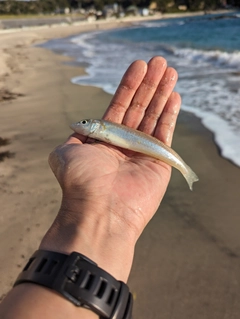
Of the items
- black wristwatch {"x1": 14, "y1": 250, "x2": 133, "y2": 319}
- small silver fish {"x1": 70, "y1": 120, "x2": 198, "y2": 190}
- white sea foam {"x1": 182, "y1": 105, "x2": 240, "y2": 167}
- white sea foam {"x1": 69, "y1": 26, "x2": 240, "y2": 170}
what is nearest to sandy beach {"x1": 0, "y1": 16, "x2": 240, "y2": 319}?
white sea foam {"x1": 182, "y1": 105, "x2": 240, "y2": 167}

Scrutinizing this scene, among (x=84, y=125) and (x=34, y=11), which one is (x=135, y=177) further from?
(x=34, y=11)

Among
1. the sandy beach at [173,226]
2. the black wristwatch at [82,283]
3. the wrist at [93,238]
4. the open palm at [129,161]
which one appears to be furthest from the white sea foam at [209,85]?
the black wristwatch at [82,283]

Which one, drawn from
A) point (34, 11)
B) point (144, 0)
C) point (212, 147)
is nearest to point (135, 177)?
point (212, 147)

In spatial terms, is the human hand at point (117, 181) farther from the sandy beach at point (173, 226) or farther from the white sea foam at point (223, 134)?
the white sea foam at point (223, 134)

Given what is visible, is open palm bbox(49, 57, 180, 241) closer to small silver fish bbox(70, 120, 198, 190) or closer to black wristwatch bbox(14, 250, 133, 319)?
small silver fish bbox(70, 120, 198, 190)

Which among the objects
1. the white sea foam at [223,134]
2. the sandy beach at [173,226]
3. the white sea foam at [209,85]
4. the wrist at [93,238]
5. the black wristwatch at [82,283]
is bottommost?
the white sea foam at [209,85]

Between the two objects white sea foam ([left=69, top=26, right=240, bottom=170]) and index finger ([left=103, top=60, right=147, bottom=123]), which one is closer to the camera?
index finger ([left=103, top=60, right=147, bottom=123])

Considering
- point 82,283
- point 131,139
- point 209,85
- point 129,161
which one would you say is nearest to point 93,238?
point 82,283

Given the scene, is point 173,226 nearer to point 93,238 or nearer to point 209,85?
point 93,238
